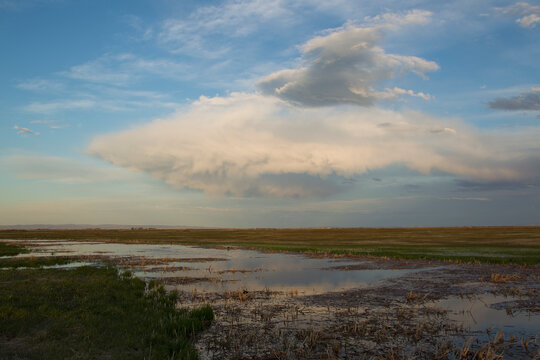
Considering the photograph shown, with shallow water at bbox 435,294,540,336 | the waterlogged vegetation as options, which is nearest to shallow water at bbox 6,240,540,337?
shallow water at bbox 435,294,540,336

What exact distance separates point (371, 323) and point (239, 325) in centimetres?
524

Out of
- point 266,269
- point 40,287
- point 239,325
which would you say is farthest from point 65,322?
point 266,269

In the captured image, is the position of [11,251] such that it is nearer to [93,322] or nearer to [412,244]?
[93,322]

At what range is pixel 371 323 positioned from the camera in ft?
46.0

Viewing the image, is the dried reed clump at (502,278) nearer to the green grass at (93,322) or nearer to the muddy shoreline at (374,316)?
the muddy shoreline at (374,316)

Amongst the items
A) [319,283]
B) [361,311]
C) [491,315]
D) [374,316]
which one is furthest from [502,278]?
[374,316]

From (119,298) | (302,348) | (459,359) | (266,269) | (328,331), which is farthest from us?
(266,269)

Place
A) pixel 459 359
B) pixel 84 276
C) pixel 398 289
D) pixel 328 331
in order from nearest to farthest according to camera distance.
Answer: pixel 459 359
pixel 328 331
pixel 398 289
pixel 84 276

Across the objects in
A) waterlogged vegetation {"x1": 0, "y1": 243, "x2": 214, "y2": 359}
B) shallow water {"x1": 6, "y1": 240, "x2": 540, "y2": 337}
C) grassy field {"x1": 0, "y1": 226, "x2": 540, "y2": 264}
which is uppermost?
waterlogged vegetation {"x1": 0, "y1": 243, "x2": 214, "y2": 359}

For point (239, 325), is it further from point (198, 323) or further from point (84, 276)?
point (84, 276)

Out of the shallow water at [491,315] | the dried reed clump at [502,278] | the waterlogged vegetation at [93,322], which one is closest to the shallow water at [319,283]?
the shallow water at [491,315]

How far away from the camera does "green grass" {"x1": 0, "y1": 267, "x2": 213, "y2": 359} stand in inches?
410

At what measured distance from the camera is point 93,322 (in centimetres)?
1324

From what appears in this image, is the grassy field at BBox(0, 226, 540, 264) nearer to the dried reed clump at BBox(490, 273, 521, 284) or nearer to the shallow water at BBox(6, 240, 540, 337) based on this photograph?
the dried reed clump at BBox(490, 273, 521, 284)
